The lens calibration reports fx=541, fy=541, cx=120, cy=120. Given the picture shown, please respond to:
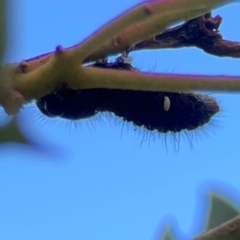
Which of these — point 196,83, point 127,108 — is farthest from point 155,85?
point 127,108

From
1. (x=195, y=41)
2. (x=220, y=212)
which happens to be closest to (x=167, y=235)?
(x=220, y=212)

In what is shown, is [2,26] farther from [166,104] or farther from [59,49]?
[166,104]

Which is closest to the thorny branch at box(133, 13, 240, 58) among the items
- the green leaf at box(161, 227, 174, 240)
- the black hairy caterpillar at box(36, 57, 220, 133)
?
the black hairy caterpillar at box(36, 57, 220, 133)

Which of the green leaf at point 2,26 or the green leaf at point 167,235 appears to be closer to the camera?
the green leaf at point 2,26

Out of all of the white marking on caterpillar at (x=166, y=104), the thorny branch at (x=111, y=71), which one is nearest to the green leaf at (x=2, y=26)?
the thorny branch at (x=111, y=71)

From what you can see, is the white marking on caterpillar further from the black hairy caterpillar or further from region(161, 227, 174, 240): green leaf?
region(161, 227, 174, 240): green leaf

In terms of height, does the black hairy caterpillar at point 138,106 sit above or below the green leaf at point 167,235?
above

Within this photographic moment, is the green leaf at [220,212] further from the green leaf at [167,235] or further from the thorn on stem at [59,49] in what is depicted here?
the thorn on stem at [59,49]

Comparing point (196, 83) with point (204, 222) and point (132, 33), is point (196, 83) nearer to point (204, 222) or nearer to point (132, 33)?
point (132, 33)
